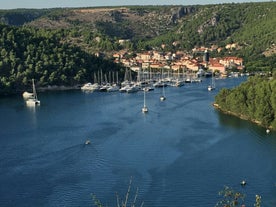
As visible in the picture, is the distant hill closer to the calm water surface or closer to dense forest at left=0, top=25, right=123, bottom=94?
dense forest at left=0, top=25, right=123, bottom=94

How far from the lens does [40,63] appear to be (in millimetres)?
20828

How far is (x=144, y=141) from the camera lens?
35.9ft

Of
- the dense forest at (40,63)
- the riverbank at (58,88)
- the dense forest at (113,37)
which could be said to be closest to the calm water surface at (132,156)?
the riverbank at (58,88)

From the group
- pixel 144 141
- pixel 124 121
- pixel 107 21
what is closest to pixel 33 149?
pixel 144 141

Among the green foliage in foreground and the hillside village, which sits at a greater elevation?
the hillside village

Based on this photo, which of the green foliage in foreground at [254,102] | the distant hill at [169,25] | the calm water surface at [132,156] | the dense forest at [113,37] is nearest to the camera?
the calm water surface at [132,156]

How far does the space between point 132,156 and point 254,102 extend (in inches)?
161

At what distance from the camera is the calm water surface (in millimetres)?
7938

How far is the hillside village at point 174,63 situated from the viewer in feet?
82.9

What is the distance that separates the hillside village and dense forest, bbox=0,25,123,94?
3.23 m

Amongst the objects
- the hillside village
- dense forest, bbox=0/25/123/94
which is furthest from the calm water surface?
the hillside village

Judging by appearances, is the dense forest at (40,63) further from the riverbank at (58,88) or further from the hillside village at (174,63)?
the hillside village at (174,63)

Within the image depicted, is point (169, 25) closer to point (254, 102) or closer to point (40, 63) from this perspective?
point (40, 63)

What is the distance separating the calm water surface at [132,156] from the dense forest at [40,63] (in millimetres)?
4605
